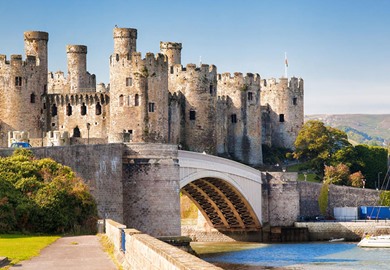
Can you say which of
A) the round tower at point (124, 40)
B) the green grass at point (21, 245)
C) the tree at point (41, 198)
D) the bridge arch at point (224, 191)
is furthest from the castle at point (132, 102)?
the green grass at point (21, 245)

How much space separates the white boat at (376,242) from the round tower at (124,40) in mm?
22259

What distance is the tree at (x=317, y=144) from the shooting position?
301 feet

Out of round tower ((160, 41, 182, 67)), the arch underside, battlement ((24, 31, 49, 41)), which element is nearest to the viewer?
the arch underside

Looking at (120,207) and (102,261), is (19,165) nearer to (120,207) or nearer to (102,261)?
(120,207)

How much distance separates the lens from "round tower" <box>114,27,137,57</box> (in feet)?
255

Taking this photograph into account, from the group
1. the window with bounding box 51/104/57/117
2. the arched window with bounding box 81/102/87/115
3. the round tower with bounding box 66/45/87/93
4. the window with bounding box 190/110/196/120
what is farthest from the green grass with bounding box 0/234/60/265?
the round tower with bounding box 66/45/87/93

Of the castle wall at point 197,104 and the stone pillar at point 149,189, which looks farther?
the castle wall at point 197,104

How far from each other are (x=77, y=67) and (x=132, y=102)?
12207 mm

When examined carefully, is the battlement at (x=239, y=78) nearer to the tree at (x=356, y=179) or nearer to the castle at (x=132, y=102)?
the castle at (x=132, y=102)

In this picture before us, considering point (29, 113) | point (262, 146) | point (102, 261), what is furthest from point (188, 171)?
point (262, 146)

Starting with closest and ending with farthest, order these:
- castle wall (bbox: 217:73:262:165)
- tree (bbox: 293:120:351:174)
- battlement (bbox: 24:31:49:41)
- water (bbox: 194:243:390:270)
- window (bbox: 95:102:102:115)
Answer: water (bbox: 194:243:390:270), battlement (bbox: 24:31:49:41), window (bbox: 95:102:102:115), castle wall (bbox: 217:73:262:165), tree (bbox: 293:120:351:174)

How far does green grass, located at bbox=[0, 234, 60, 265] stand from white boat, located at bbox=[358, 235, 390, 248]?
124ft

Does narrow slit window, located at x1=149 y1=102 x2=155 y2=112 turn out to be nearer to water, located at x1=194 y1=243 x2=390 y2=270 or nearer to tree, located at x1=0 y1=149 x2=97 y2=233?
water, located at x1=194 y1=243 x2=390 y2=270

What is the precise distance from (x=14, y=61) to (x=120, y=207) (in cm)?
2862
